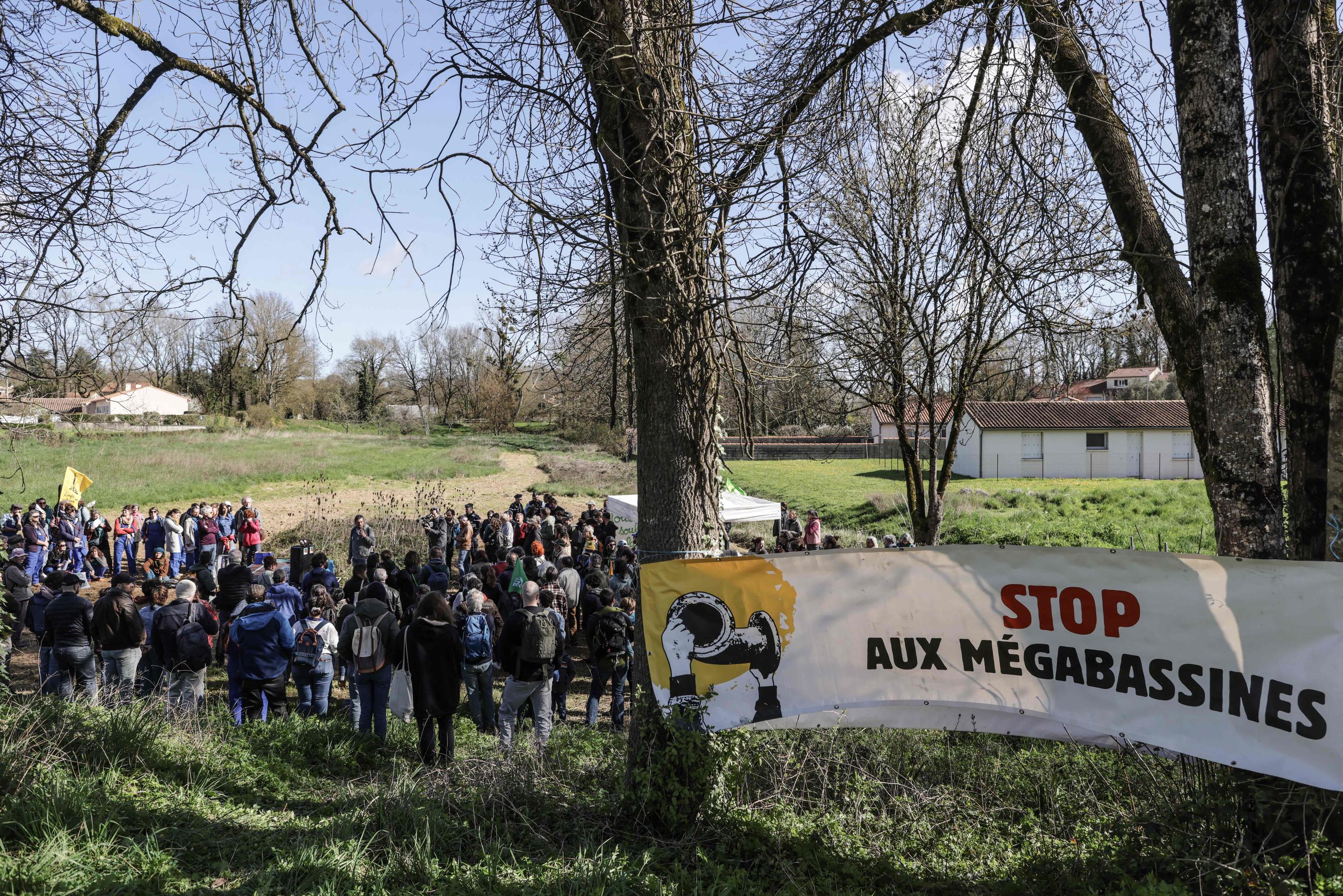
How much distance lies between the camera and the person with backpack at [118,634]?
26.0 ft

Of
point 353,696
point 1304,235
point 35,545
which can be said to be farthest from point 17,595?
point 1304,235

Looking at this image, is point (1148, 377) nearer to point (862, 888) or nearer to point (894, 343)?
point (894, 343)

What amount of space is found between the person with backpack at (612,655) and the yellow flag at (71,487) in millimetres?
15257

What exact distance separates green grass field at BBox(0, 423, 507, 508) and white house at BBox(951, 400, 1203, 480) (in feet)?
84.7

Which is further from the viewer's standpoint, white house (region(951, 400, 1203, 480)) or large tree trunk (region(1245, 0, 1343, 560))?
white house (region(951, 400, 1203, 480))

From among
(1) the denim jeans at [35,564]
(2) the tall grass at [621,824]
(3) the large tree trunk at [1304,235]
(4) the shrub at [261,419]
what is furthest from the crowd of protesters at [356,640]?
(4) the shrub at [261,419]

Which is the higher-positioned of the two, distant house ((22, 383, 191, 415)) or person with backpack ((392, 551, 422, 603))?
distant house ((22, 383, 191, 415))

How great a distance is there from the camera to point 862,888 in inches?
161

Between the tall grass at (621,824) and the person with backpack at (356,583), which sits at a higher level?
the person with backpack at (356,583)

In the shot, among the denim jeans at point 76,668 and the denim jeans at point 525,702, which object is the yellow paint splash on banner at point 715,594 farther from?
the denim jeans at point 76,668

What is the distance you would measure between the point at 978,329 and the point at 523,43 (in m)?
7.67

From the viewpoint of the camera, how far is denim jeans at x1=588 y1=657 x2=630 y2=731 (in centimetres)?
866

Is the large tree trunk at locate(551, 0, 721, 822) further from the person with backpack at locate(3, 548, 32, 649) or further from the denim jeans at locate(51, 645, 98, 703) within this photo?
the person with backpack at locate(3, 548, 32, 649)

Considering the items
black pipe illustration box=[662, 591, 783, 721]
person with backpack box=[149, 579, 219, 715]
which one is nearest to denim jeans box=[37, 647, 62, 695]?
person with backpack box=[149, 579, 219, 715]
